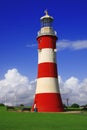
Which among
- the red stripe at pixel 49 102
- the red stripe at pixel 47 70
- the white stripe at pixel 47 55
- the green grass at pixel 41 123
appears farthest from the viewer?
the white stripe at pixel 47 55

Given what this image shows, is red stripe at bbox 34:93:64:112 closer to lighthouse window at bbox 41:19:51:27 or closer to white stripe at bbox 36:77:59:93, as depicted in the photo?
white stripe at bbox 36:77:59:93

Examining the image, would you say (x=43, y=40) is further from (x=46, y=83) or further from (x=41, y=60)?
(x=46, y=83)

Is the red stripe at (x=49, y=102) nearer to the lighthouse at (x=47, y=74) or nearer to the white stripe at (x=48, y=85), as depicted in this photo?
Result: the lighthouse at (x=47, y=74)

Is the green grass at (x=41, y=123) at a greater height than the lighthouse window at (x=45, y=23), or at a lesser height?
lesser

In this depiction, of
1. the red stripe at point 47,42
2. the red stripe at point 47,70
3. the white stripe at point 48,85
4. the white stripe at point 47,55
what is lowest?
the white stripe at point 48,85

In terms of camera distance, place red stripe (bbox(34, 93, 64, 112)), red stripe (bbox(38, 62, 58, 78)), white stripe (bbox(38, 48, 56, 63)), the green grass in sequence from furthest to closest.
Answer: white stripe (bbox(38, 48, 56, 63)), red stripe (bbox(38, 62, 58, 78)), red stripe (bbox(34, 93, 64, 112)), the green grass

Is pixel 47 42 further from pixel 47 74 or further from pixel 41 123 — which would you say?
pixel 41 123

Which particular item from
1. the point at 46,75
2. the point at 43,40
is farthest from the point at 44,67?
the point at 43,40

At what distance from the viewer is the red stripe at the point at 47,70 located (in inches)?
1476

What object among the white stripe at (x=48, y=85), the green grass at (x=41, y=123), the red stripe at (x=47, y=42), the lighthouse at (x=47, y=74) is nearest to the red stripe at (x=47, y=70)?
the lighthouse at (x=47, y=74)

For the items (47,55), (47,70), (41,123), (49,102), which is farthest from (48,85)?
(41,123)

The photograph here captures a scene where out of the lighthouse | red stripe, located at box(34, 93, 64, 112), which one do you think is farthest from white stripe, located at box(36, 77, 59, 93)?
red stripe, located at box(34, 93, 64, 112)

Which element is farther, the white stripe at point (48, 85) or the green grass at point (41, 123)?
the white stripe at point (48, 85)

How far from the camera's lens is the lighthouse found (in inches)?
1465
